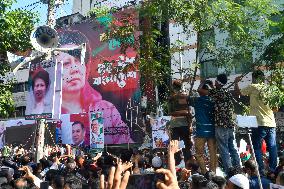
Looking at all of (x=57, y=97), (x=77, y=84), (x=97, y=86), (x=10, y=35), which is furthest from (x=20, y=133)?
(x=57, y=97)

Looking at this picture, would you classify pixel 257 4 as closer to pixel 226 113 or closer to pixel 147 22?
pixel 147 22

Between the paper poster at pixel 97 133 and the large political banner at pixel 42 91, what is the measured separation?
8985mm

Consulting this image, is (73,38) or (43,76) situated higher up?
(73,38)

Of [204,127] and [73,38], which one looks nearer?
[204,127]

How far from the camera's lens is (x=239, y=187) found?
473 cm

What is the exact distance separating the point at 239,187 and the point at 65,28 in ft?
85.9

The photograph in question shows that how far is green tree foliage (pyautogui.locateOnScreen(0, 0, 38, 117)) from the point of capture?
46.1 feet

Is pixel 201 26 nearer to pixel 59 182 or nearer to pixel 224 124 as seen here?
pixel 224 124

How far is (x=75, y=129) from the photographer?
91.1 feet

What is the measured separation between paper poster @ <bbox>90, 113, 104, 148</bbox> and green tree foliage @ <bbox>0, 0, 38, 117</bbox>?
5536 mm

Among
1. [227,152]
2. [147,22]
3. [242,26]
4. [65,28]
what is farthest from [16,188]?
[65,28]

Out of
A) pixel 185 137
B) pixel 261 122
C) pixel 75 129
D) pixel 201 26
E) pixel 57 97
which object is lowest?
pixel 185 137

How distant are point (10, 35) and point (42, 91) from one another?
487 cm

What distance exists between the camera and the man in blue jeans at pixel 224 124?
6.41 meters
